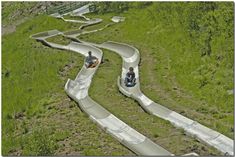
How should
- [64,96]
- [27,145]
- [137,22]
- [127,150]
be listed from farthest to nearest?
[137,22], [64,96], [27,145], [127,150]

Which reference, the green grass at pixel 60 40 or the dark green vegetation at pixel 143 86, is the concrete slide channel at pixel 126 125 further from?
the green grass at pixel 60 40

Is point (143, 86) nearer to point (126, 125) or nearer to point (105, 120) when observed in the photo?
point (105, 120)

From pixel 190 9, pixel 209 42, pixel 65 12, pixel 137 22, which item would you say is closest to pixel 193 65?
pixel 209 42

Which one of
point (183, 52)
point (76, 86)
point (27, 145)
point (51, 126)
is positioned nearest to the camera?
point (27, 145)

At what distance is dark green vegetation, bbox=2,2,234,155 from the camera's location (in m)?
19.9

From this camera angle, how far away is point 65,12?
6494cm

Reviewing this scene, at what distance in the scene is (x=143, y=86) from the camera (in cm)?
2616

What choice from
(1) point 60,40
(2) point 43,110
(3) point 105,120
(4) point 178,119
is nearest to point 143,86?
(3) point 105,120

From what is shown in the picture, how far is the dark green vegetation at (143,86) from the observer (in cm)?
1989

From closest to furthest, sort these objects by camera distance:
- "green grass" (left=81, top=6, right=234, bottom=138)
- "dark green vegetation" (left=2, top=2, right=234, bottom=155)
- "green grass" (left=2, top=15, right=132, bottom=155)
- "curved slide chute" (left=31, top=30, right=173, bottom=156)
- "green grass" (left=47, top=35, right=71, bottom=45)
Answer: "curved slide chute" (left=31, top=30, right=173, bottom=156) < "green grass" (left=2, top=15, right=132, bottom=155) < "dark green vegetation" (left=2, top=2, right=234, bottom=155) < "green grass" (left=81, top=6, right=234, bottom=138) < "green grass" (left=47, top=35, right=71, bottom=45)

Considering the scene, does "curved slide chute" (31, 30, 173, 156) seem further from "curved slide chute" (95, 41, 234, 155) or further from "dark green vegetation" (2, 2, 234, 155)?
"curved slide chute" (95, 41, 234, 155)

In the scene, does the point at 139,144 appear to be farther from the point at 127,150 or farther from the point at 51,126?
Result: the point at 51,126

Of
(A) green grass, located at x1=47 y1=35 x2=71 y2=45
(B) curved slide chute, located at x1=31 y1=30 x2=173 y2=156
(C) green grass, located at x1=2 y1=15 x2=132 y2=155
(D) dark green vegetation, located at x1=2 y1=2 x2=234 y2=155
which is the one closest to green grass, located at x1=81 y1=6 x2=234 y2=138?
(D) dark green vegetation, located at x1=2 y1=2 x2=234 y2=155

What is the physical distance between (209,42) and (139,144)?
12.4m
